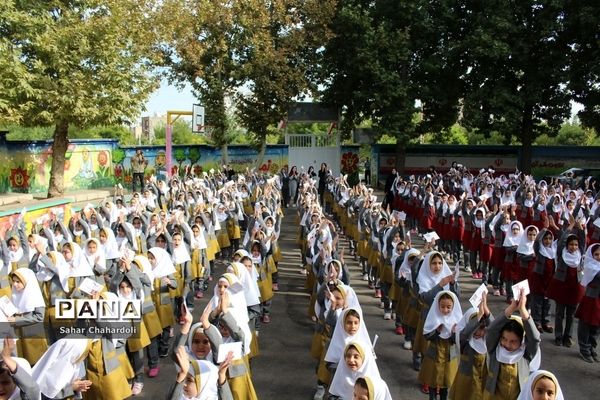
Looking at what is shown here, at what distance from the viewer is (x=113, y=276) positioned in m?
8.02

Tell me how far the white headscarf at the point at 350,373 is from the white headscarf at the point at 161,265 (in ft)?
12.2

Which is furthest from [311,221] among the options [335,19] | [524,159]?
[524,159]

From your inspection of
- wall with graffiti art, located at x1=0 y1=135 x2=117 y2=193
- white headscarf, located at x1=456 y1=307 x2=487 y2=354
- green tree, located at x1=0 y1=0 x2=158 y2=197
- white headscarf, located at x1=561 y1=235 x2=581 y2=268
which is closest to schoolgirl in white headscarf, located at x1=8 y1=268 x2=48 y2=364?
white headscarf, located at x1=456 y1=307 x2=487 y2=354

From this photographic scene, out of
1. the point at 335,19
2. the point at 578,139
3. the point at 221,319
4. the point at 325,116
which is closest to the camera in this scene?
the point at 221,319

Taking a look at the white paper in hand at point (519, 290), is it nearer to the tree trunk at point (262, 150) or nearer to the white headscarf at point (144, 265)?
the white headscarf at point (144, 265)

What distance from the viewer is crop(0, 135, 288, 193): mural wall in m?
23.0

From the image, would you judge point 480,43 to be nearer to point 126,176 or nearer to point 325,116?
point 325,116

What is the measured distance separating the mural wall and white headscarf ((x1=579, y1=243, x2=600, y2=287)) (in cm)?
1819

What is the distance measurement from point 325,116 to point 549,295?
21611 millimetres

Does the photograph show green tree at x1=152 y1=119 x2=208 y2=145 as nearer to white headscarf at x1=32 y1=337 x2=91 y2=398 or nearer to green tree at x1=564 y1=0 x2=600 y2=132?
green tree at x1=564 y1=0 x2=600 y2=132

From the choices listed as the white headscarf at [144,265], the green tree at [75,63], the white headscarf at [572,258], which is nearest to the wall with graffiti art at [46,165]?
the green tree at [75,63]

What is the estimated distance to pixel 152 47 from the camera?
25.9m

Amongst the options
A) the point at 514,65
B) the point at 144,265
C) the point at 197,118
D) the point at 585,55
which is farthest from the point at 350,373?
the point at 585,55

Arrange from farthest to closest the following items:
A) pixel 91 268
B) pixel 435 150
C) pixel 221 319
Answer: pixel 435 150 < pixel 91 268 < pixel 221 319
